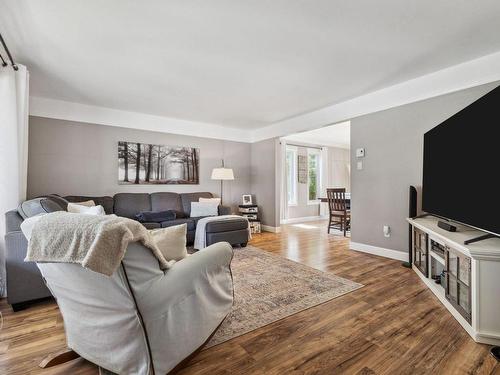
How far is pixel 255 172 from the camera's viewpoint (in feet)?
19.6

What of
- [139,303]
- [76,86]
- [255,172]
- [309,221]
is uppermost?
[76,86]

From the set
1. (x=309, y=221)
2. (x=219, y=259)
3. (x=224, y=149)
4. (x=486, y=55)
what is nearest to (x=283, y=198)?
(x=309, y=221)

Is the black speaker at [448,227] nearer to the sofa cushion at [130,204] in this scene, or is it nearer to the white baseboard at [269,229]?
the white baseboard at [269,229]

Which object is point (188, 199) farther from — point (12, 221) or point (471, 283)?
point (471, 283)

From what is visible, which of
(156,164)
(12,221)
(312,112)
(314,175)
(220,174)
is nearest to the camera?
(12,221)

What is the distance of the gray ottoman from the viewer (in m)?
3.83

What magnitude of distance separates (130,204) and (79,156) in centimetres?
112

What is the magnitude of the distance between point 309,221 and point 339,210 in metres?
1.95

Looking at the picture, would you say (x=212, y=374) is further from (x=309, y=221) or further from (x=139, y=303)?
(x=309, y=221)

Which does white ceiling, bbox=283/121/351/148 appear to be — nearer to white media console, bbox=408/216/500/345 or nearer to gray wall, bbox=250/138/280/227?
gray wall, bbox=250/138/280/227

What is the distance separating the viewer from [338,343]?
5.33 ft

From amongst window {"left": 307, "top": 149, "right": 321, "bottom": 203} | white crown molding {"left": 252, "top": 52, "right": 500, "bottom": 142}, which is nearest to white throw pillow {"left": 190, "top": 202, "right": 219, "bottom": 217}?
white crown molding {"left": 252, "top": 52, "right": 500, "bottom": 142}

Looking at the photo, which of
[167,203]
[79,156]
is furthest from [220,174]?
[79,156]

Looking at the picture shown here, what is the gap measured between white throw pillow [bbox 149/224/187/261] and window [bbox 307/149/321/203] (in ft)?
19.6
